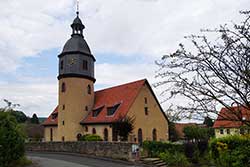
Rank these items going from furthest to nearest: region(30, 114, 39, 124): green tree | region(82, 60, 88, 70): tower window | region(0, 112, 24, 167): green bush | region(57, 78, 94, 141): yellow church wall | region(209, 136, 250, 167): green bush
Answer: region(30, 114, 39, 124): green tree
region(82, 60, 88, 70): tower window
region(57, 78, 94, 141): yellow church wall
region(0, 112, 24, 167): green bush
region(209, 136, 250, 167): green bush

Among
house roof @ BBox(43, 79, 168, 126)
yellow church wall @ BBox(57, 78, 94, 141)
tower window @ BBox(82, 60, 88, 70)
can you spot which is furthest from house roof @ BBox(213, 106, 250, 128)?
tower window @ BBox(82, 60, 88, 70)

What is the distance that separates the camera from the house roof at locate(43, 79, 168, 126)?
123 ft

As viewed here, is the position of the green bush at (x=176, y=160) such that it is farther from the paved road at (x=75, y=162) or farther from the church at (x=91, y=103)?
the church at (x=91, y=103)

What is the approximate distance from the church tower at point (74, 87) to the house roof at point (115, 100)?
1.38 meters

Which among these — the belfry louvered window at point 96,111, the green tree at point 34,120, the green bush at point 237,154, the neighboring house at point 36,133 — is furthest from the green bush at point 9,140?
the green tree at point 34,120

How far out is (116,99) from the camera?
4116 cm

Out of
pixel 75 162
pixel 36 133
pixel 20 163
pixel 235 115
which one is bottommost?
pixel 75 162

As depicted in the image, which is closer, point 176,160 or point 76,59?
point 176,160

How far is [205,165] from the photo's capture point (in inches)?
789

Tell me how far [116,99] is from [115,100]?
0.72 ft

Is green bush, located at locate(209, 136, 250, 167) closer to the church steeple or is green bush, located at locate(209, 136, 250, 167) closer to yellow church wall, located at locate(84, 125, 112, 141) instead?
yellow church wall, located at locate(84, 125, 112, 141)

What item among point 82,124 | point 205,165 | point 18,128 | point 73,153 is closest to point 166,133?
point 82,124

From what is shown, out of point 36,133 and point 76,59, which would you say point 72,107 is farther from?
point 36,133

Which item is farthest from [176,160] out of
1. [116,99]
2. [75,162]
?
[116,99]
